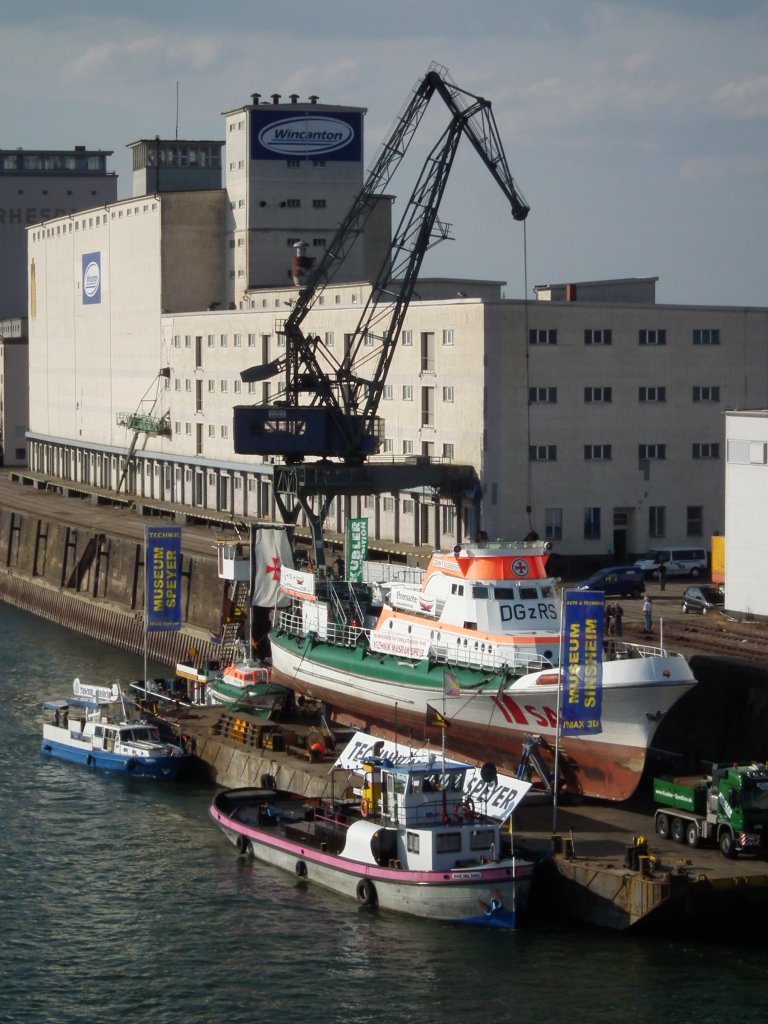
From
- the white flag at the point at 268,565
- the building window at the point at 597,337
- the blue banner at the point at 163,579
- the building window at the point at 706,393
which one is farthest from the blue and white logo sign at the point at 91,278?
the white flag at the point at 268,565

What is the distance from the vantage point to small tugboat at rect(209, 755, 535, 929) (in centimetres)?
3659

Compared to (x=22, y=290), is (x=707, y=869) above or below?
below

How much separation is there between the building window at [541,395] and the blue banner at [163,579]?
17947mm

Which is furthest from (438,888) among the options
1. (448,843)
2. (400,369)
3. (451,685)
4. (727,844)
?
(400,369)

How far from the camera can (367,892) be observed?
38.0 meters

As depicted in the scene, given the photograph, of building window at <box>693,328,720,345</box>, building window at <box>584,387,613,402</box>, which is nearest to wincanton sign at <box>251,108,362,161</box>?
building window at <box>693,328,720,345</box>

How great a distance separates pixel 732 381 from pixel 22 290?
101 metres

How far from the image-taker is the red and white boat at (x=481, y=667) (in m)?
42.2

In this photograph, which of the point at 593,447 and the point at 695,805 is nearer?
the point at 695,805

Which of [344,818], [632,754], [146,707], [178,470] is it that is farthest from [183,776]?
[178,470]

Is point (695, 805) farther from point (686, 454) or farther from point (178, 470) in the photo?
point (178, 470)

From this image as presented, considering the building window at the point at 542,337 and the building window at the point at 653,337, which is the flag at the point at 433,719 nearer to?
the building window at the point at 542,337

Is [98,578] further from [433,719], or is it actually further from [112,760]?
[433,719]

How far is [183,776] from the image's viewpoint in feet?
165
